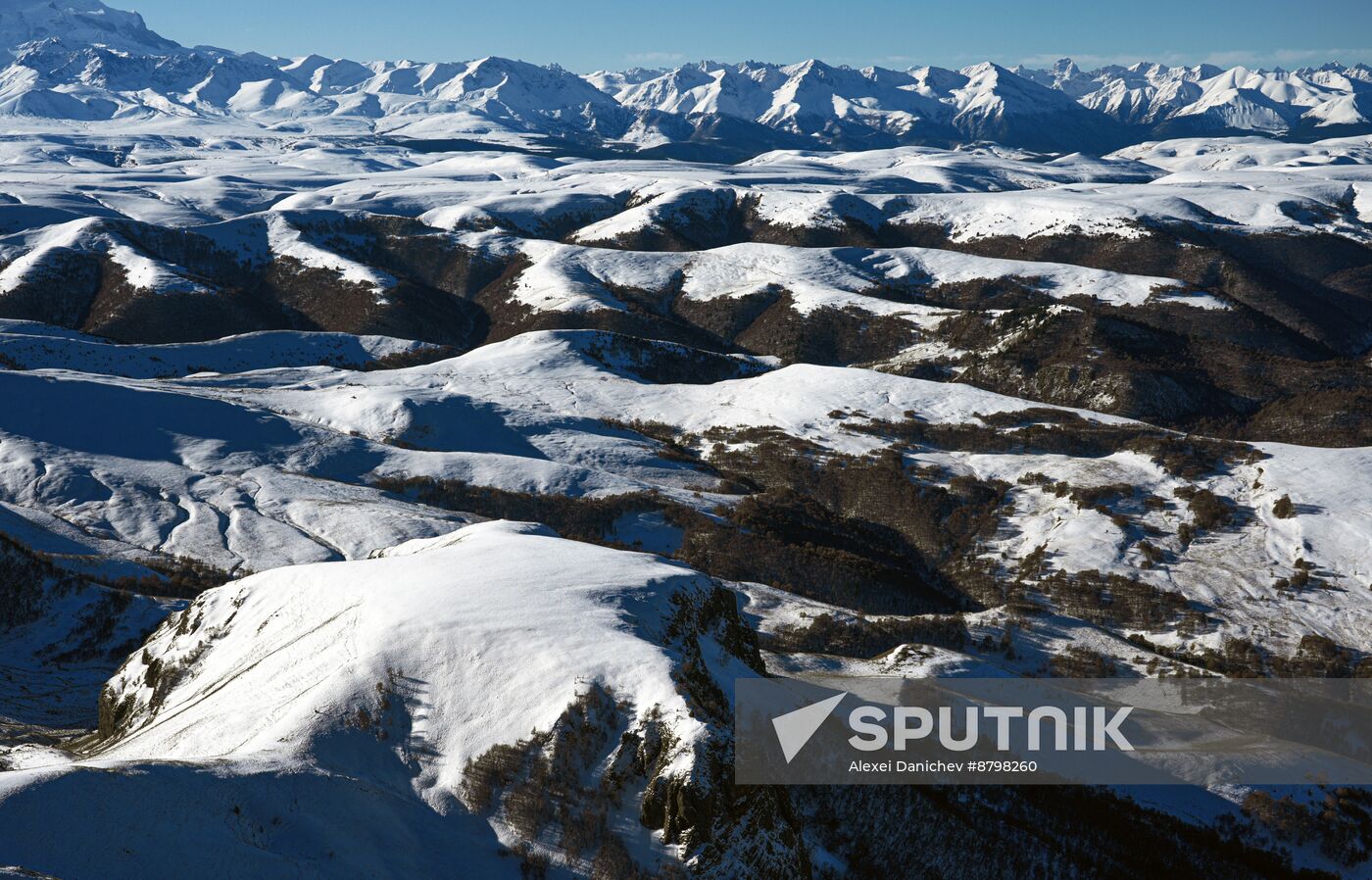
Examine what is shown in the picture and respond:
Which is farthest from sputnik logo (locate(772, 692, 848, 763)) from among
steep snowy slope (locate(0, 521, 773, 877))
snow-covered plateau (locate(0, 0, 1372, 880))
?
steep snowy slope (locate(0, 521, 773, 877))

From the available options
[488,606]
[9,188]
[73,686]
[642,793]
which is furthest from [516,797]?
[9,188]
